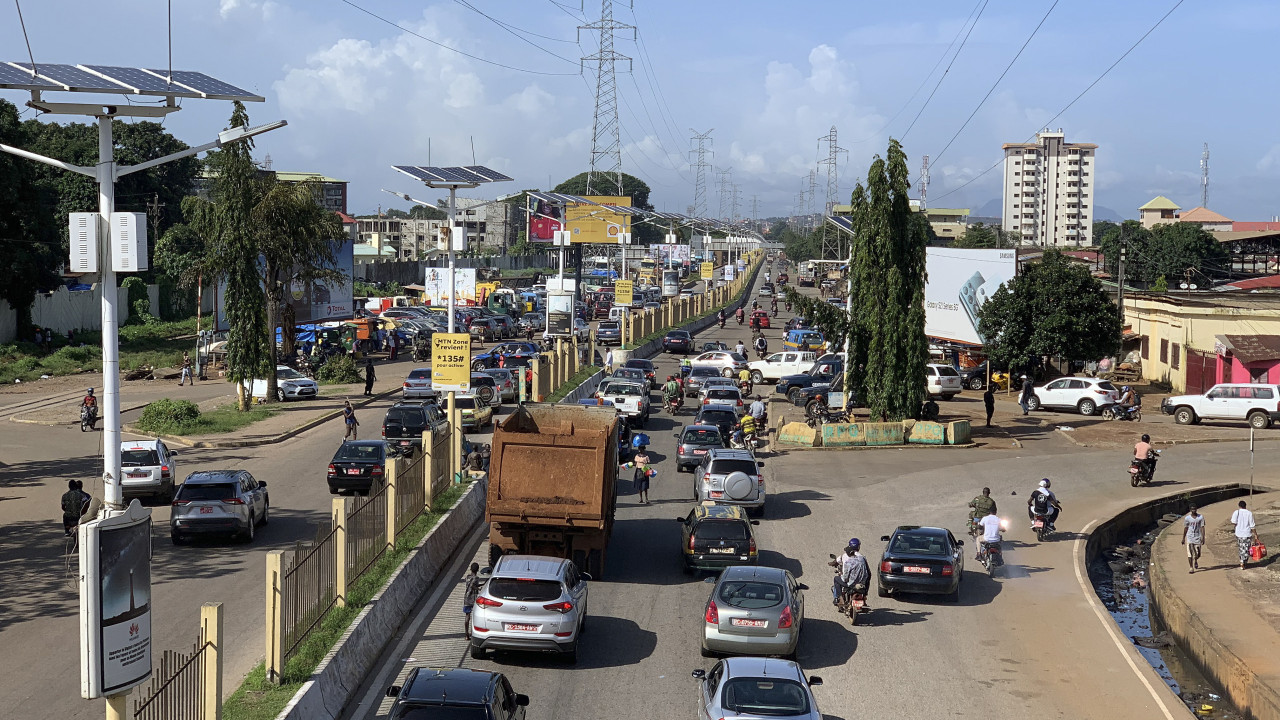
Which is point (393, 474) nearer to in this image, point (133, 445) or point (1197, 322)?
point (133, 445)

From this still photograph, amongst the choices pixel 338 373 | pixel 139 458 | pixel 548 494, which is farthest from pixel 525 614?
pixel 338 373

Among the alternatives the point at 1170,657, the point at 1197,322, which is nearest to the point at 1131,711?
the point at 1170,657

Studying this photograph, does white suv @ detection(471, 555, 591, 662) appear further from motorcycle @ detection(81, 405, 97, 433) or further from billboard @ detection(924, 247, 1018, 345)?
billboard @ detection(924, 247, 1018, 345)

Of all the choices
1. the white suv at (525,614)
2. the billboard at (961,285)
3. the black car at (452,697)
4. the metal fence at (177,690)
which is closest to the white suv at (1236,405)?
the billboard at (961,285)

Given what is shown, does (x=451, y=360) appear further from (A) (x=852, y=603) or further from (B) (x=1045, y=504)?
(A) (x=852, y=603)

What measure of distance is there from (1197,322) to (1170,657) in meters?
34.1

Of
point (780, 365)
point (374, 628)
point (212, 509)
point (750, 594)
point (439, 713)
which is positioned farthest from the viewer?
point (780, 365)

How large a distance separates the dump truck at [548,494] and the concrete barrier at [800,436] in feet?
64.1

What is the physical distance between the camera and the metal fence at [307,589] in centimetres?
1450

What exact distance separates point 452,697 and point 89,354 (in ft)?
179

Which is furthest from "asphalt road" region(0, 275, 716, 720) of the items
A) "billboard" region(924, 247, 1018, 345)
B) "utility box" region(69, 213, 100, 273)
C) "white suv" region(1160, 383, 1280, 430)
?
"billboard" region(924, 247, 1018, 345)

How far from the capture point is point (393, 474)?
2119cm

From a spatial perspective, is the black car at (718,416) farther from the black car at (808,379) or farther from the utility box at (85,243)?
the utility box at (85,243)

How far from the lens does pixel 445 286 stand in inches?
3524
